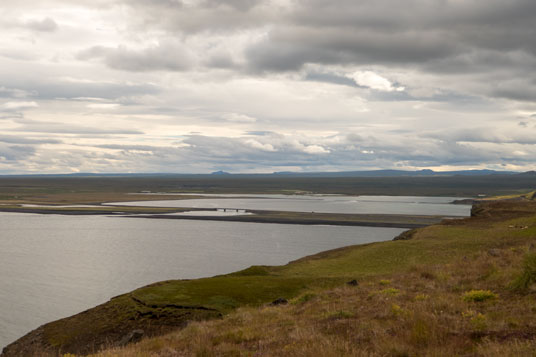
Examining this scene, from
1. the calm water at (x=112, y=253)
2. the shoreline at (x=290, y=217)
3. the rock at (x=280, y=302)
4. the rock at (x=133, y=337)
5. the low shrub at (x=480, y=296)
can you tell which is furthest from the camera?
the shoreline at (x=290, y=217)

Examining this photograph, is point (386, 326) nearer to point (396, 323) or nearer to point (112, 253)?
point (396, 323)

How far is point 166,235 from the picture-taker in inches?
3740

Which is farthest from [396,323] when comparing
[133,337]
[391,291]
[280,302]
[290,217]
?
[290,217]

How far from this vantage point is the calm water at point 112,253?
142ft

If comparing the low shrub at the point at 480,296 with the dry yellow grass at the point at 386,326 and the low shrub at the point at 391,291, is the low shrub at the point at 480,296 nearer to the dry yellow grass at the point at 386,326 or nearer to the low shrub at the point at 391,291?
the dry yellow grass at the point at 386,326

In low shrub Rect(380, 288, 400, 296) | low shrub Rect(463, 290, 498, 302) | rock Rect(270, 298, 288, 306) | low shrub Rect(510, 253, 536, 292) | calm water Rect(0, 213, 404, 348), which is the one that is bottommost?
calm water Rect(0, 213, 404, 348)

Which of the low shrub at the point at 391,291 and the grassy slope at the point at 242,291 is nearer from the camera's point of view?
the low shrub at the point at 391,291

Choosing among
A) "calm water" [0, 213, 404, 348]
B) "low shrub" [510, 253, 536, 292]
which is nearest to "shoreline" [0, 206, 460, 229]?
"calm water" [0, 213, 404, 348]

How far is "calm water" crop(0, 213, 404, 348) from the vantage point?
43.3 m

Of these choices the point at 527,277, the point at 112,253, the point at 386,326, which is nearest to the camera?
the point at 386,326

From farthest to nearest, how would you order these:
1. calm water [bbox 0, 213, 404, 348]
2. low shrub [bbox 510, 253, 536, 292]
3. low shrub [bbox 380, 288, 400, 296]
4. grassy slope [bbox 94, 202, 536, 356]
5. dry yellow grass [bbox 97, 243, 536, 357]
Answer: calm water [bbox 0, 213, 404, 348], low shrub [bbox 380, 288, 400, 296], low shrub [bbox 510, 253, 536, 292], grassy slope [bbox 94, 202, 536, 356], dry yellow grass [bbox 97, 243, 536, 357]

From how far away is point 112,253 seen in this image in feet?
241

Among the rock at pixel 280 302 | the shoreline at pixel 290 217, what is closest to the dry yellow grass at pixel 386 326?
the rock at pixel 280 302

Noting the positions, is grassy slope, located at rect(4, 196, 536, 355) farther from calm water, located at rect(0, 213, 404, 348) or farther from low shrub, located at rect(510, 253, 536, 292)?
calm water, located at rect(0, 213, 404, 348)
